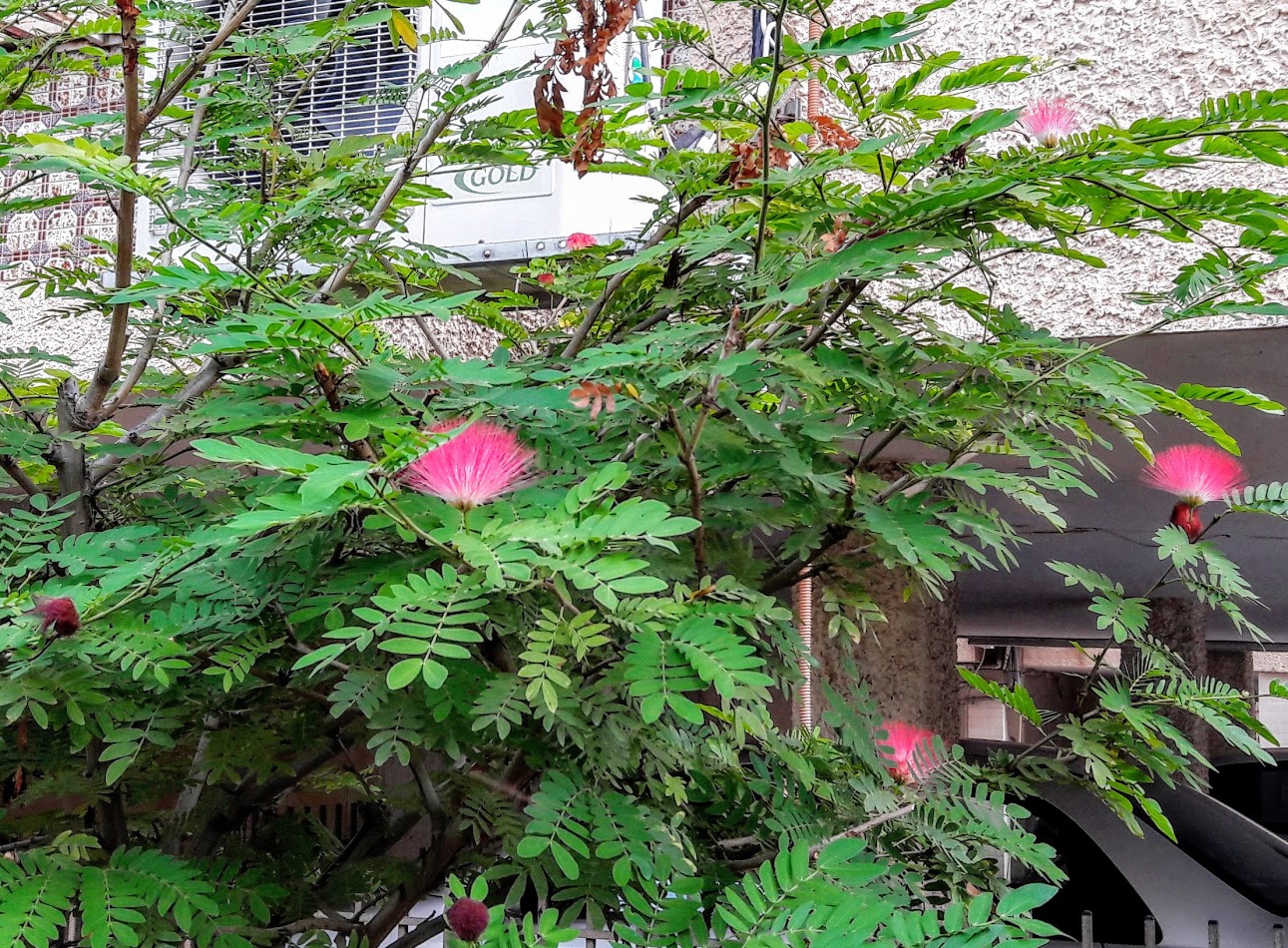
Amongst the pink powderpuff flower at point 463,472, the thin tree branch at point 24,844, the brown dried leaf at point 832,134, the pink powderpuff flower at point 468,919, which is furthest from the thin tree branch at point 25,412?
the brown dried leaf at point 832,134

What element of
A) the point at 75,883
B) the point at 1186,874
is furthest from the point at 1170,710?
the point at 75,883

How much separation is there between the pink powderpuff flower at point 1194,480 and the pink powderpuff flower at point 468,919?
1068 mm

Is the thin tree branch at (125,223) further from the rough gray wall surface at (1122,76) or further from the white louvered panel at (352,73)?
the rough gray wall surface at (1122,76)

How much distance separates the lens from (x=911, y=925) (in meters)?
1.23

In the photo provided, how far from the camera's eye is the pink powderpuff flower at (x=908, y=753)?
1.76 meters

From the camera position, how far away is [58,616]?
121cm

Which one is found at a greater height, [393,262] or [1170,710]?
[393,262]

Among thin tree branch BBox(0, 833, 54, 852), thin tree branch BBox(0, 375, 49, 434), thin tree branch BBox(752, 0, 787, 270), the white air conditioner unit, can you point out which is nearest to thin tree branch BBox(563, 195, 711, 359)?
thin tree branch BBox(752, 0, 787, 270)

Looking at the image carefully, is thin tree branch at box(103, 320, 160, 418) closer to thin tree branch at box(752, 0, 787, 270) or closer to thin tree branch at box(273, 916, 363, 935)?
thin tree branch at box(273, 916, 363, 935)

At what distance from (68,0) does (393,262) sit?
0.66m

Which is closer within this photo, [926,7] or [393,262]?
[926,7]

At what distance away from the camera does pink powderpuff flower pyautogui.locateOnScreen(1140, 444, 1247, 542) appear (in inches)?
62.3

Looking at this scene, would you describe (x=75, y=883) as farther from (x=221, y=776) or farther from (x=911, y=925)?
(x=911, y=925)

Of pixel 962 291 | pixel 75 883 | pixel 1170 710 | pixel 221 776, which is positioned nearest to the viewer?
pixel 75 883
